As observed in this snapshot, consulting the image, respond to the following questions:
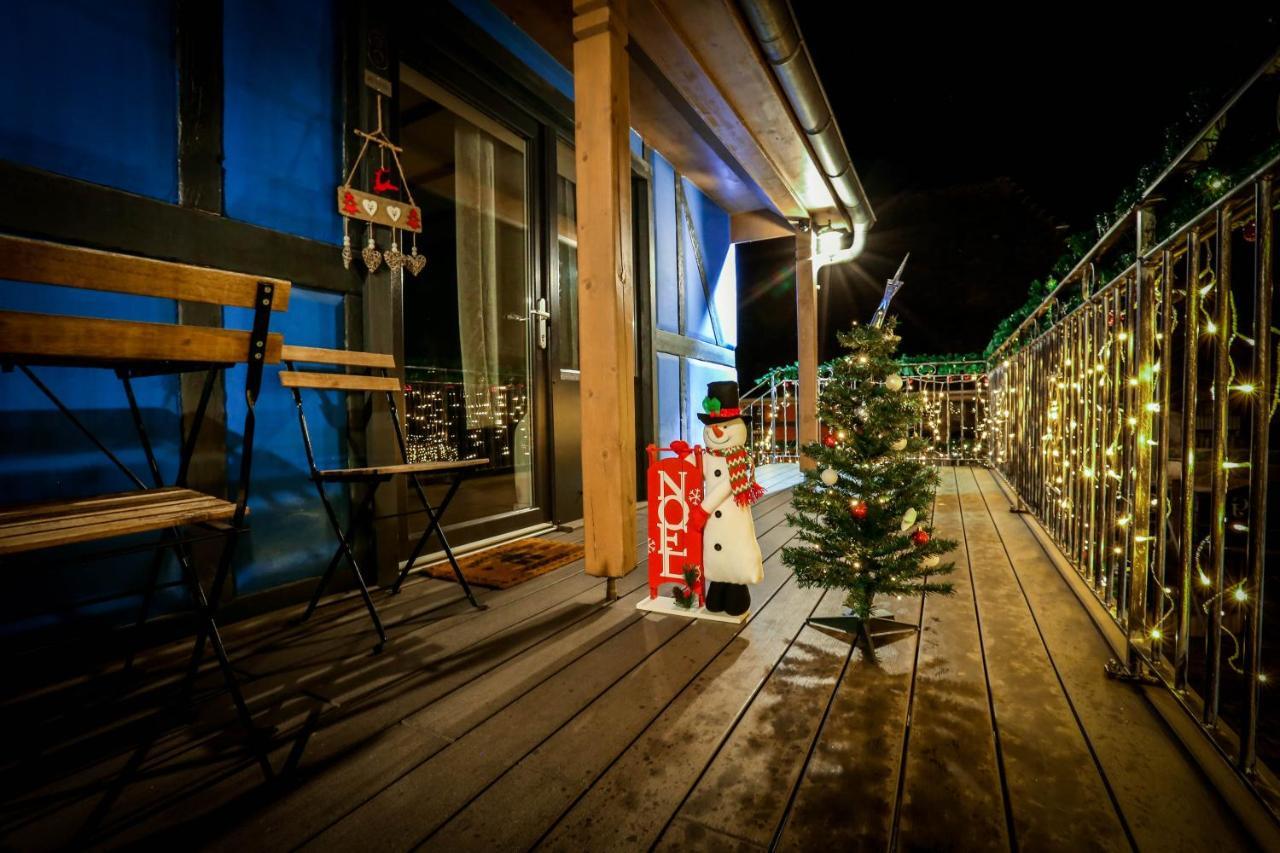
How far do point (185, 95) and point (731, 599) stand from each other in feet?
8.59

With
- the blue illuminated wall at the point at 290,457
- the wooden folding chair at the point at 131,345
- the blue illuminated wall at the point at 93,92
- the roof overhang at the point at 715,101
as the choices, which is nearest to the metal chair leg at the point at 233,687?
the wooden folding chair at the point at 131,345

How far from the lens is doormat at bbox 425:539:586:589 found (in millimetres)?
2613

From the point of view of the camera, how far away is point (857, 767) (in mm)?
1181

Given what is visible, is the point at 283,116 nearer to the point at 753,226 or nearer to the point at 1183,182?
the point at 1183,182

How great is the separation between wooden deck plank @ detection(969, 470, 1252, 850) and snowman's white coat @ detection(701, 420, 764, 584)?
94cm

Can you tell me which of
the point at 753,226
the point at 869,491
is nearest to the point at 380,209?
the point at 869,491

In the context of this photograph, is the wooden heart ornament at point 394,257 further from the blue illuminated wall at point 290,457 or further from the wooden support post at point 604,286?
the wooden support post at point 604,286

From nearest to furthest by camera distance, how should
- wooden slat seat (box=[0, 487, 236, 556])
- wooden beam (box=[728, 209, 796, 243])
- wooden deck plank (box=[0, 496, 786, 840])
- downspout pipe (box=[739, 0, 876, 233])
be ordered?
wooden slat seat (box=[0, 487, 236, 556])
wooden deck plank (box=[0, 496, 786, 840])
downspout pipe (box=[739, 0, 876, 233])
wooden beam (box=[728, 209, 796, 243])

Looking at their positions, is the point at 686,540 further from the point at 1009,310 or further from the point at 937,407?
the point at 1009,310

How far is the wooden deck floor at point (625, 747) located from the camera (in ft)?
3.34

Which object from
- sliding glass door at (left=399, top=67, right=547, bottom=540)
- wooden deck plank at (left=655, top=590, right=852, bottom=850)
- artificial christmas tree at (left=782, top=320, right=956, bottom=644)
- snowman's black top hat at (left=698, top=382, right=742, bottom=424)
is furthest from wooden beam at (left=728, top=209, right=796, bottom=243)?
wooden deck plank at (left=655, top=590, right=852, bottom=850)

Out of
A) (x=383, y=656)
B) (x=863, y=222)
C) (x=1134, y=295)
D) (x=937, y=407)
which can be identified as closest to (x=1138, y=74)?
(x=863, y=222)

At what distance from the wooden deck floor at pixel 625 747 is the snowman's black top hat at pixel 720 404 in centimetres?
75

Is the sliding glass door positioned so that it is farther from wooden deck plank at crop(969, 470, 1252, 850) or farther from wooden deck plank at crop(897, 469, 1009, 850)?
wooden deck plank at crop(969, 470, 1252, 850)
